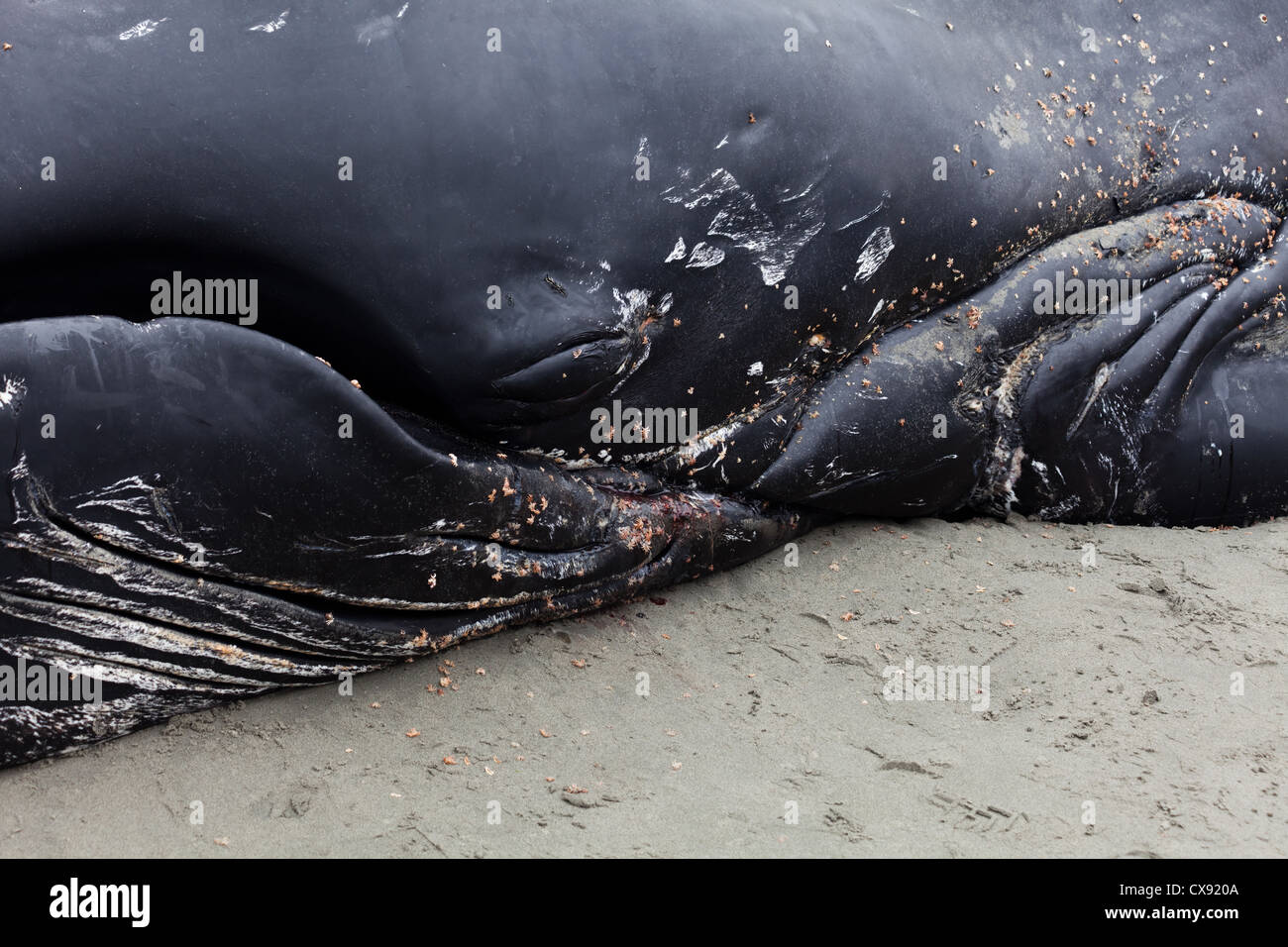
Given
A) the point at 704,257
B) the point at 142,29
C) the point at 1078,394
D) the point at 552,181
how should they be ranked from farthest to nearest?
the point at 1078,394 → the point at 704,257 → the point at 552,181 → the point at 142,29

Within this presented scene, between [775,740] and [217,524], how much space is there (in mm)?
1503

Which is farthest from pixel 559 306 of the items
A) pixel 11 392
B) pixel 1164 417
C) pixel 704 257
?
pixel 1164 417

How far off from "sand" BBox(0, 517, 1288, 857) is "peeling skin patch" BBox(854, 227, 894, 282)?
95cm

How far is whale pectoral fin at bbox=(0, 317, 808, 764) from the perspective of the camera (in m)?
2.91

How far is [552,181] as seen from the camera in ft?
11.6

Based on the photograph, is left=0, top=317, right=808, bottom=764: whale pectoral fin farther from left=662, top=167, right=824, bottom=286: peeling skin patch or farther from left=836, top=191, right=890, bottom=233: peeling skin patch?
left=836, top=191, right=890, bottom=233: peeling skin patch

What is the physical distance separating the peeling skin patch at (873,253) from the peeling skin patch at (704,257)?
53 cm

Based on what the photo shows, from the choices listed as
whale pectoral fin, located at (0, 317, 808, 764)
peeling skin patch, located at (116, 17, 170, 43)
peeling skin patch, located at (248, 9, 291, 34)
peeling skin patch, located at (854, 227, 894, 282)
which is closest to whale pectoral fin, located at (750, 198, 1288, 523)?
peeling skin patch, located at (854, 227, 894, 282)

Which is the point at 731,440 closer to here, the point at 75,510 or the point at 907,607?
the point at 907,607

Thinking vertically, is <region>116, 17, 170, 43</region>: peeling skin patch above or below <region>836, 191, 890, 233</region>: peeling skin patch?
above
